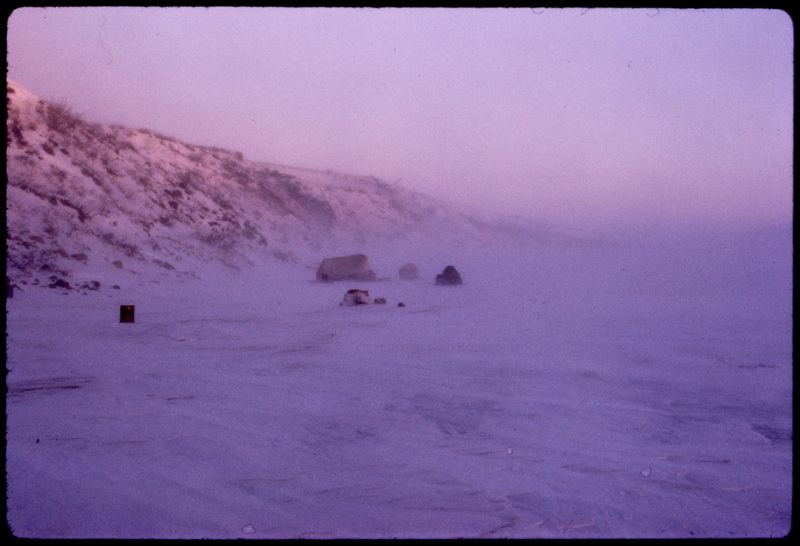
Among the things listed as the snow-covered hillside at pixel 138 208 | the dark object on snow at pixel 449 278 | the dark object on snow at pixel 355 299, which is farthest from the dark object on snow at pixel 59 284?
the dark object on snow at pixel 449 278

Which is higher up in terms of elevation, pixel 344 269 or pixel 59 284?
pixel 344 269

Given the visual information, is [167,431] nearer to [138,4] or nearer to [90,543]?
[90,543]

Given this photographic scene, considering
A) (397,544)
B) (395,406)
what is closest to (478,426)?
(395,406)

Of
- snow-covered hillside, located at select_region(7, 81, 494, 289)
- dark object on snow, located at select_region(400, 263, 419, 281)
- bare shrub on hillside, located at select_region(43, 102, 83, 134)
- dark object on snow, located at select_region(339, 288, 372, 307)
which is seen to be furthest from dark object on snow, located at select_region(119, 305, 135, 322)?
bare shrub on hillside, located at select_region(43, 102, 83, 134)

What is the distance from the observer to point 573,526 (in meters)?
2.41

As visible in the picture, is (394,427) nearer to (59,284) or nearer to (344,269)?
(59,284)

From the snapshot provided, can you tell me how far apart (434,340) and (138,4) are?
14.8ft

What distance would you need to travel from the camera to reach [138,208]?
1525 centimetres

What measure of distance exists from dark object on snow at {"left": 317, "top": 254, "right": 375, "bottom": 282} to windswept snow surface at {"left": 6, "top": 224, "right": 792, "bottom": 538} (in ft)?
19.4

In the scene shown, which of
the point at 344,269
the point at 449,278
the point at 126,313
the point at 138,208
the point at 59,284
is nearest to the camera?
the point at 126,313

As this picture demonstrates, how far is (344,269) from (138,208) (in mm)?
→ 5743

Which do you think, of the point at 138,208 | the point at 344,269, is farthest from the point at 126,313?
the point at 138,208

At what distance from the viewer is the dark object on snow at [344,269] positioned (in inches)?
540

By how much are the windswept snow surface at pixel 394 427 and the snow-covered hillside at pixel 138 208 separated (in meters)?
3.95
